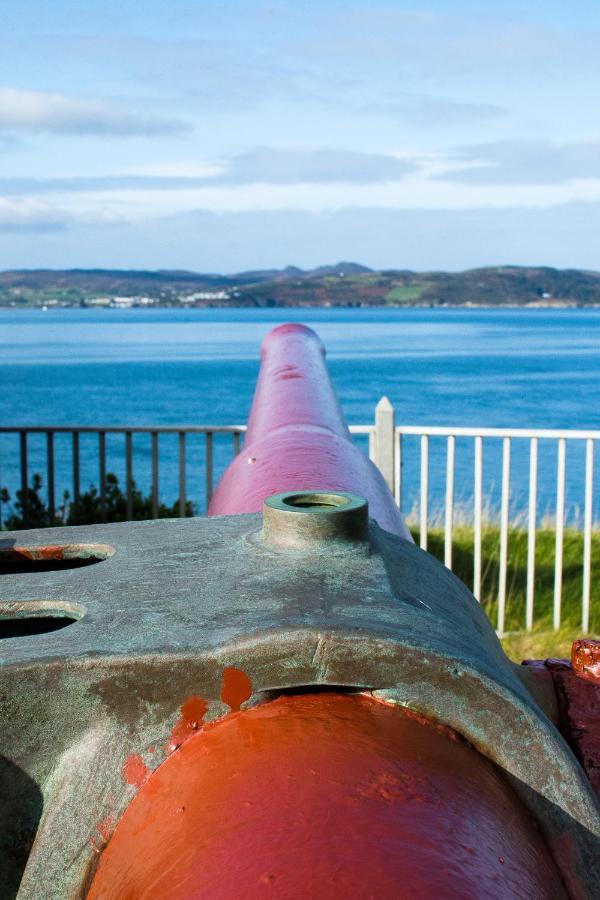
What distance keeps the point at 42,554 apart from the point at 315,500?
1.17 ft

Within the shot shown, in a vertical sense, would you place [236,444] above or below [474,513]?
above

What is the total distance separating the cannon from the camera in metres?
0.77

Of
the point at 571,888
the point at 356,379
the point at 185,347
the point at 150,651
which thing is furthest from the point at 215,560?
the point at 185,347

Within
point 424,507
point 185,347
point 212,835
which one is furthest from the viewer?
point 185,347

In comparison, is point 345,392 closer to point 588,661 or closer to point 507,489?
point 507,489

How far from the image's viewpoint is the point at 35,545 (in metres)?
1.30

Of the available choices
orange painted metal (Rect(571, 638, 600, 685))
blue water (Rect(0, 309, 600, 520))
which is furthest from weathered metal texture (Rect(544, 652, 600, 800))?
Result: blue water (Rect(0, 309, 600, 520))

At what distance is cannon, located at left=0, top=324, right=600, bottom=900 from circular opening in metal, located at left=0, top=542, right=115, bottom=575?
0.10 m

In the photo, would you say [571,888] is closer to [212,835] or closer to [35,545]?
[212,835]

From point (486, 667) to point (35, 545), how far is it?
0.63 m

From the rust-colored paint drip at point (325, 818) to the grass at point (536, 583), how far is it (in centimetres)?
585

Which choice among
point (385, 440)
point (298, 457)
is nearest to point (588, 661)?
point (298, 457)

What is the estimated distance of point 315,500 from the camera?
4.31 ft

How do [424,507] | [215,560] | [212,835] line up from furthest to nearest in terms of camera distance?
1. [424,507]
2. [215,560]
3. [212,835]
